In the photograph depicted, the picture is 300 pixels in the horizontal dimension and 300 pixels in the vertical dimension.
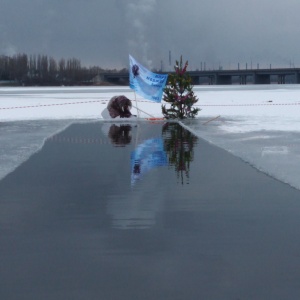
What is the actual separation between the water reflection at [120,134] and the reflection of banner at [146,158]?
0.79 m

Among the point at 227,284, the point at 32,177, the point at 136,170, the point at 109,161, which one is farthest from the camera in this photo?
the point at 109,161

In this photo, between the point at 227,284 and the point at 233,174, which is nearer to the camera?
the point at 227,284

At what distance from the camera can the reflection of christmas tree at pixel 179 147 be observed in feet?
44.9

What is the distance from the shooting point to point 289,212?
9039mm

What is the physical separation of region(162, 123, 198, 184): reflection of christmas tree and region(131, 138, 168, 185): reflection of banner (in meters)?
0.18

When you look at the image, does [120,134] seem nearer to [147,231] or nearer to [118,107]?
[118,107]

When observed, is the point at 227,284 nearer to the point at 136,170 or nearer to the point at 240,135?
the point at 136,170

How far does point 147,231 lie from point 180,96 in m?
22.9

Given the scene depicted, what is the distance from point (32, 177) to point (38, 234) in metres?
4.49

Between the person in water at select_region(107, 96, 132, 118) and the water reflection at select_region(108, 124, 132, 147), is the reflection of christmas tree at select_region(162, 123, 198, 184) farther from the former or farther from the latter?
the person in water at select_region(107, 96, 132, 118)

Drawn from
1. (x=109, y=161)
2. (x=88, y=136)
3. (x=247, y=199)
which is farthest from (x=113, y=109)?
(x=247, y=199)

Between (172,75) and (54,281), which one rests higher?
(172,75)

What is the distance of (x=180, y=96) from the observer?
30.6 m

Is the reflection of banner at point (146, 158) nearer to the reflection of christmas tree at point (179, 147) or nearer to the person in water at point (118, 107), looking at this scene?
the reflection of christmas tree at point (179, 147)
